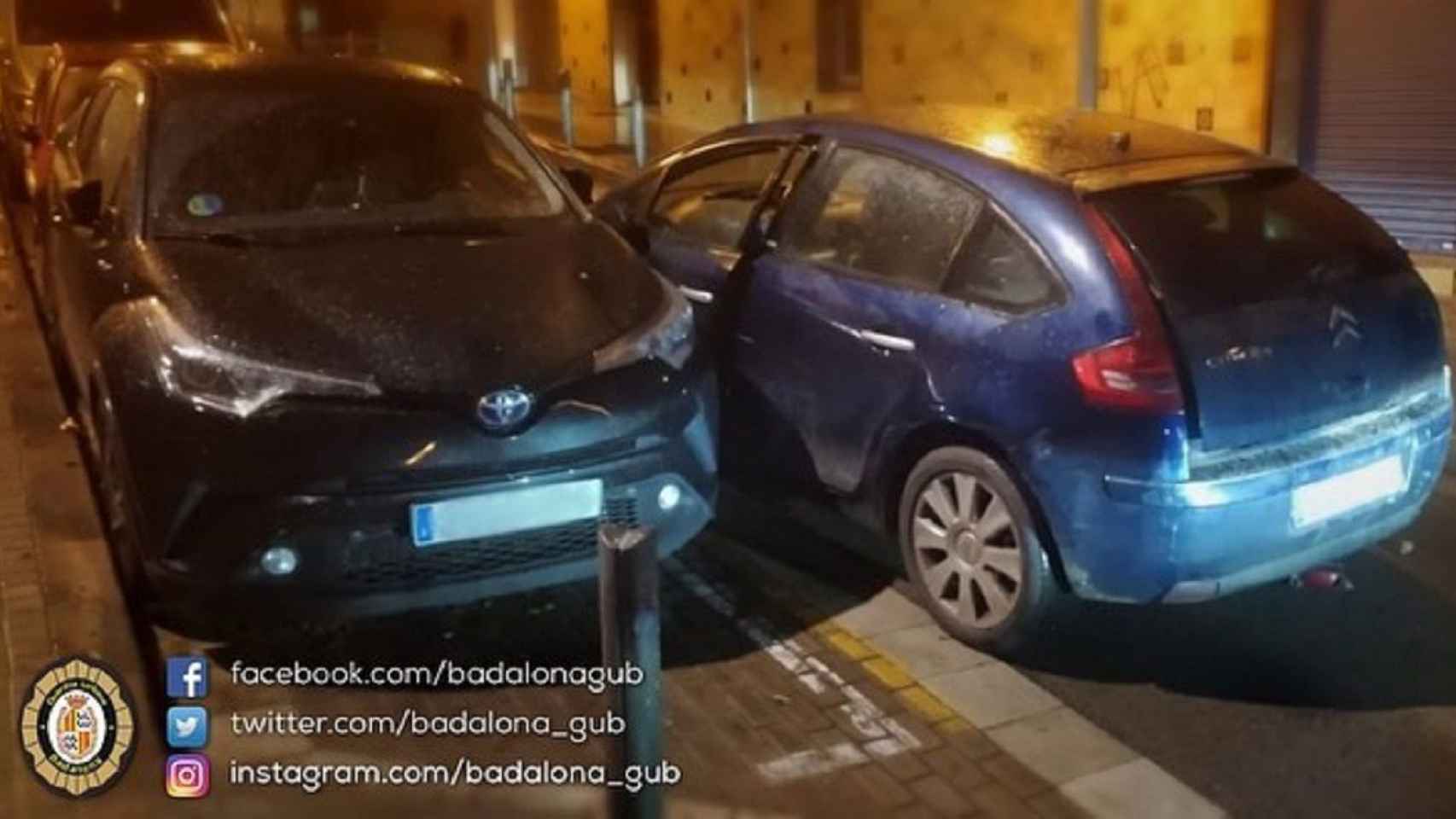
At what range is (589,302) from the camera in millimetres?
4805

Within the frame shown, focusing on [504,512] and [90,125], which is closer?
[504,512]

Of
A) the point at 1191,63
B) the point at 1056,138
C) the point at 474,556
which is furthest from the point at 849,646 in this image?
the point at 1191,63

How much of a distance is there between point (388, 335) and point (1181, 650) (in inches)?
101

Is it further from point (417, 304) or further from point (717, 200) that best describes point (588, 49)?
point (417, 304)

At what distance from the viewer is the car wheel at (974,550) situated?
455cm

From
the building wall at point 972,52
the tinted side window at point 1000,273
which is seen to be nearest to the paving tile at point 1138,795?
the tinted side window at point 1000,273

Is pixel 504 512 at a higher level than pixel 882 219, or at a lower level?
lower

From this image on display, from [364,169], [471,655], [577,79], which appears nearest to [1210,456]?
[471,655]

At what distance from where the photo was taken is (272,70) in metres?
5.77

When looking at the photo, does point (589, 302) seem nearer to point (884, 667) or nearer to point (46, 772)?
point (884, 667)

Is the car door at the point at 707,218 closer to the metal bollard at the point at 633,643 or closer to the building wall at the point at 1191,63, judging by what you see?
the metal bollard at the point at 633,643

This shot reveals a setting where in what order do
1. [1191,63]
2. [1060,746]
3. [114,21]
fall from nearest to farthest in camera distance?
[1060,746]
[1191,63]
[114,21]

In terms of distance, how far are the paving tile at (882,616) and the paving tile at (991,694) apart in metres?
0.37

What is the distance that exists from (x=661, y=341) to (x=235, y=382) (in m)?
1.27
